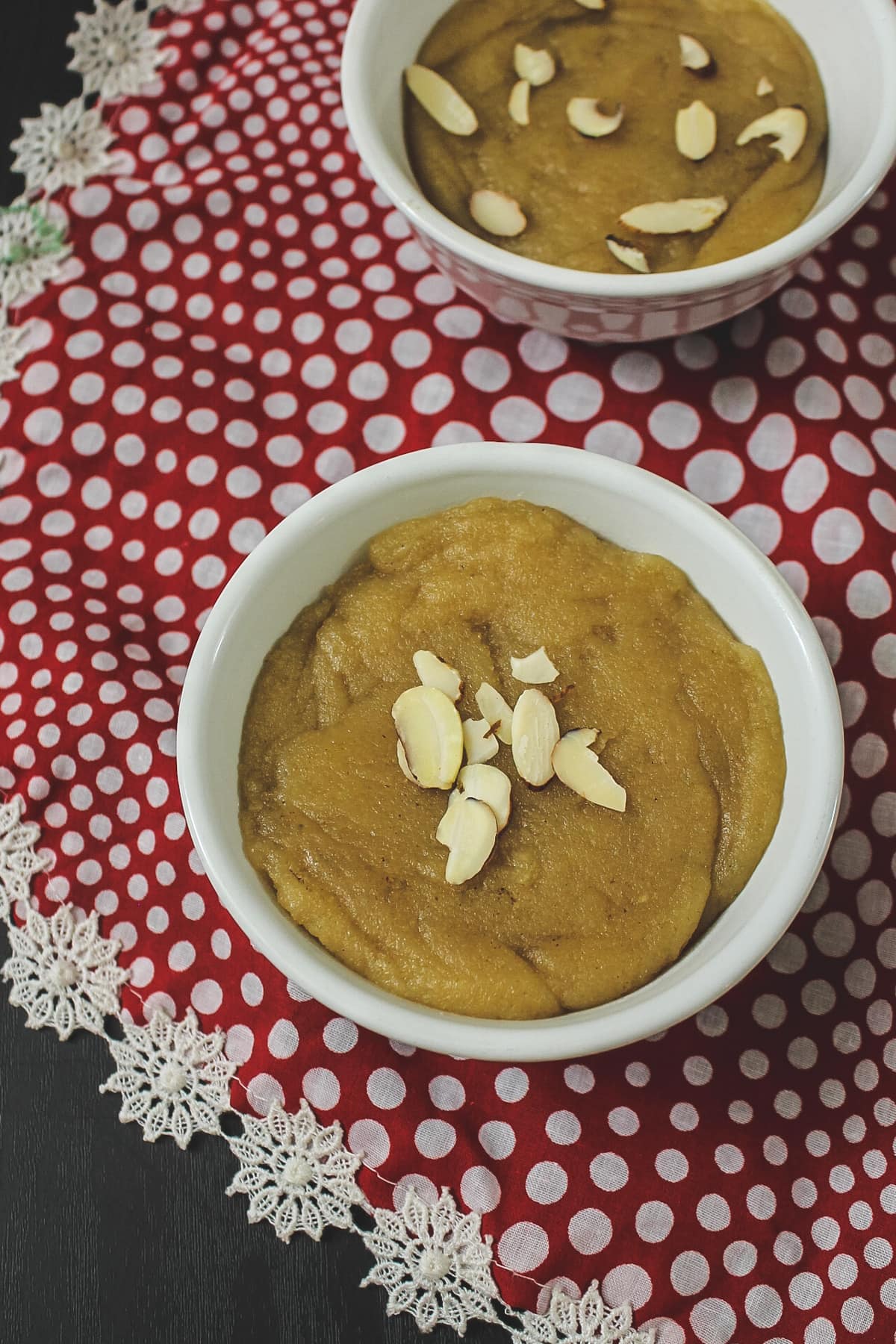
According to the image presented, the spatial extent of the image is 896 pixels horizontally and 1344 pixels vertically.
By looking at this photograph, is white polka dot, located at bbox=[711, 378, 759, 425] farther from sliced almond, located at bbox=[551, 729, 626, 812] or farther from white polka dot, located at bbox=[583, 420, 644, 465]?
sliced almond, located at bbox=[551, 729, 626, 812]

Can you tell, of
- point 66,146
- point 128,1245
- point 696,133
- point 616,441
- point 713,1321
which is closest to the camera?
point 713,1321

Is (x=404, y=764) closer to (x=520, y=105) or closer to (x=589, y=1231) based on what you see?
(x=589, y=1231)

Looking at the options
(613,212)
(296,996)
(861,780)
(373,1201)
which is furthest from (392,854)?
(613,212)

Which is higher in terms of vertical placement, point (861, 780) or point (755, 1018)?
point (861, 780)

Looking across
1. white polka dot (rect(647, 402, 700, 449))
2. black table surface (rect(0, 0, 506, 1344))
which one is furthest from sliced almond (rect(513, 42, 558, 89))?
black table surface (rect(0, 0, 506, 1344))

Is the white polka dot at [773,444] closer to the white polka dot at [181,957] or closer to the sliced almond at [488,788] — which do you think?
the sliced almond at [488,788]

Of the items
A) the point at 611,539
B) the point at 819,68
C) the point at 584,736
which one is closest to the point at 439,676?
the point at 584,736

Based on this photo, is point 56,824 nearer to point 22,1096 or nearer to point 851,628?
point 22,1096

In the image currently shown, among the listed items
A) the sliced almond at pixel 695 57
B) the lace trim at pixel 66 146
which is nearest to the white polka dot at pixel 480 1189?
the lace trim at pixel 66 146
